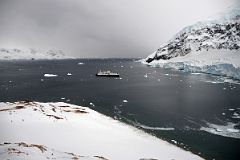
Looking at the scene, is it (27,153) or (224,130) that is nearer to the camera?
(27,153)

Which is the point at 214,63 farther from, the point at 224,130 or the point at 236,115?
the point at 224,130

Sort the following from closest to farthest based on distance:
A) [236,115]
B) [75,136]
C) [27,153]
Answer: [27,153]
[75,136]
[236,115]

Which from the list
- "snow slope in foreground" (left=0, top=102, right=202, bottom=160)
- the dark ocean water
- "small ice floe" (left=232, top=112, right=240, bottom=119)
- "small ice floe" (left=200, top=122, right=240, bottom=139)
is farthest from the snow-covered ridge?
"small ice floe" (left=232, top=112, right=240, bottom=119)

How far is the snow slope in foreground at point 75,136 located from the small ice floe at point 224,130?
10946 mm

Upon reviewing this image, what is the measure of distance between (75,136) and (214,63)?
418ft

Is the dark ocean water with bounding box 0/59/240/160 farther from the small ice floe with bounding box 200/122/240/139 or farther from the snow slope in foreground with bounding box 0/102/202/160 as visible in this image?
the snow slope in foreground with bounding box 0/102/202/160

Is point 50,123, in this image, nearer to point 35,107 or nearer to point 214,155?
point 35,107

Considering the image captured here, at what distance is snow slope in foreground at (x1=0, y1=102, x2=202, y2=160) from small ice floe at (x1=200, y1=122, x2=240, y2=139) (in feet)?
35.9

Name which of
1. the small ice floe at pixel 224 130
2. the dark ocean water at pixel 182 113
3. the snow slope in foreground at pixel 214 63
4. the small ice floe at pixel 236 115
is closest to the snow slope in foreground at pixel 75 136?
the dark ocean water at pixel 182 113

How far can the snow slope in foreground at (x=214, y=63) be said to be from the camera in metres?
126

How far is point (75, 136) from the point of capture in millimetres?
32531

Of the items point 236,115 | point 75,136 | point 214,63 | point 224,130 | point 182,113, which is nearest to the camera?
point 75,136

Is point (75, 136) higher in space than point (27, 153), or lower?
lower

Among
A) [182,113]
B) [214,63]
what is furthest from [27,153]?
[214,63]
